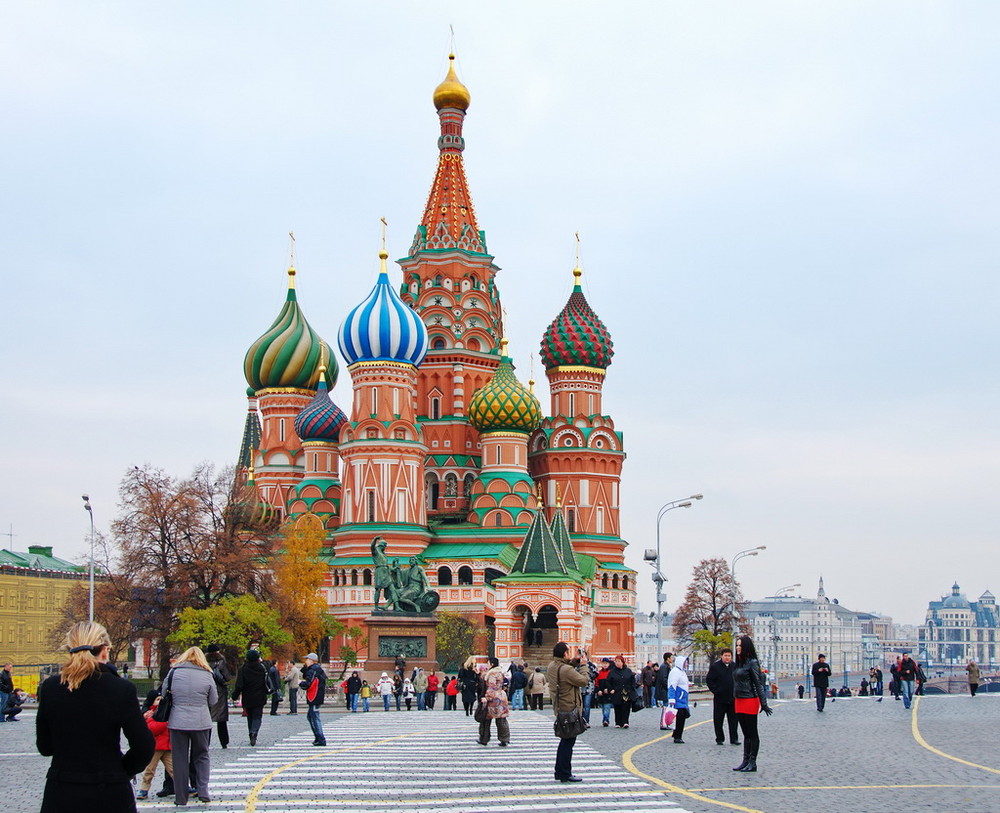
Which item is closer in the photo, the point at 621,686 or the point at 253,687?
the point at 253,687

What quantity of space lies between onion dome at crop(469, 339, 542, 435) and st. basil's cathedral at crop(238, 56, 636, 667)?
0.07m

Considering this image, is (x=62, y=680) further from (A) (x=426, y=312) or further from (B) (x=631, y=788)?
(A) (x=426, y=312)

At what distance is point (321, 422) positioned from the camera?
2781 inches

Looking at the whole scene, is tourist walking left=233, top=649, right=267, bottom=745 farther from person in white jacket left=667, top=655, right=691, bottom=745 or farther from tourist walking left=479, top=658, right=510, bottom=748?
person in white jacket left=667, top=655, right=691, bottom=745

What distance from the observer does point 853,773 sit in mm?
16094

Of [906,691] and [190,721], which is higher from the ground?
[190,721]

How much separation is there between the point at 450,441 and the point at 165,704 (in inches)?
2307

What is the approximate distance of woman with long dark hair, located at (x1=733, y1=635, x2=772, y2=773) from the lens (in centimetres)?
1641

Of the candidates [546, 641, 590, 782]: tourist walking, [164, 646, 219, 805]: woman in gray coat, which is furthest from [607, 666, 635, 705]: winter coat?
[164, 646, 219, 805]: woman in gray coat

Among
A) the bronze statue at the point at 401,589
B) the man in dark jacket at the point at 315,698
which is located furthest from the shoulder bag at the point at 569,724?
the bronze statue at the point at 401,589

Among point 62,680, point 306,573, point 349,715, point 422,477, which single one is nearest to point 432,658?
point 349,715

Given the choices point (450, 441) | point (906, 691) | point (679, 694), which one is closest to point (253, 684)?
point (679, 694)

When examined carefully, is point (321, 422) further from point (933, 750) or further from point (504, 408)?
point (933, 750)

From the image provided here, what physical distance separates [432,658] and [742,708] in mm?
28000
